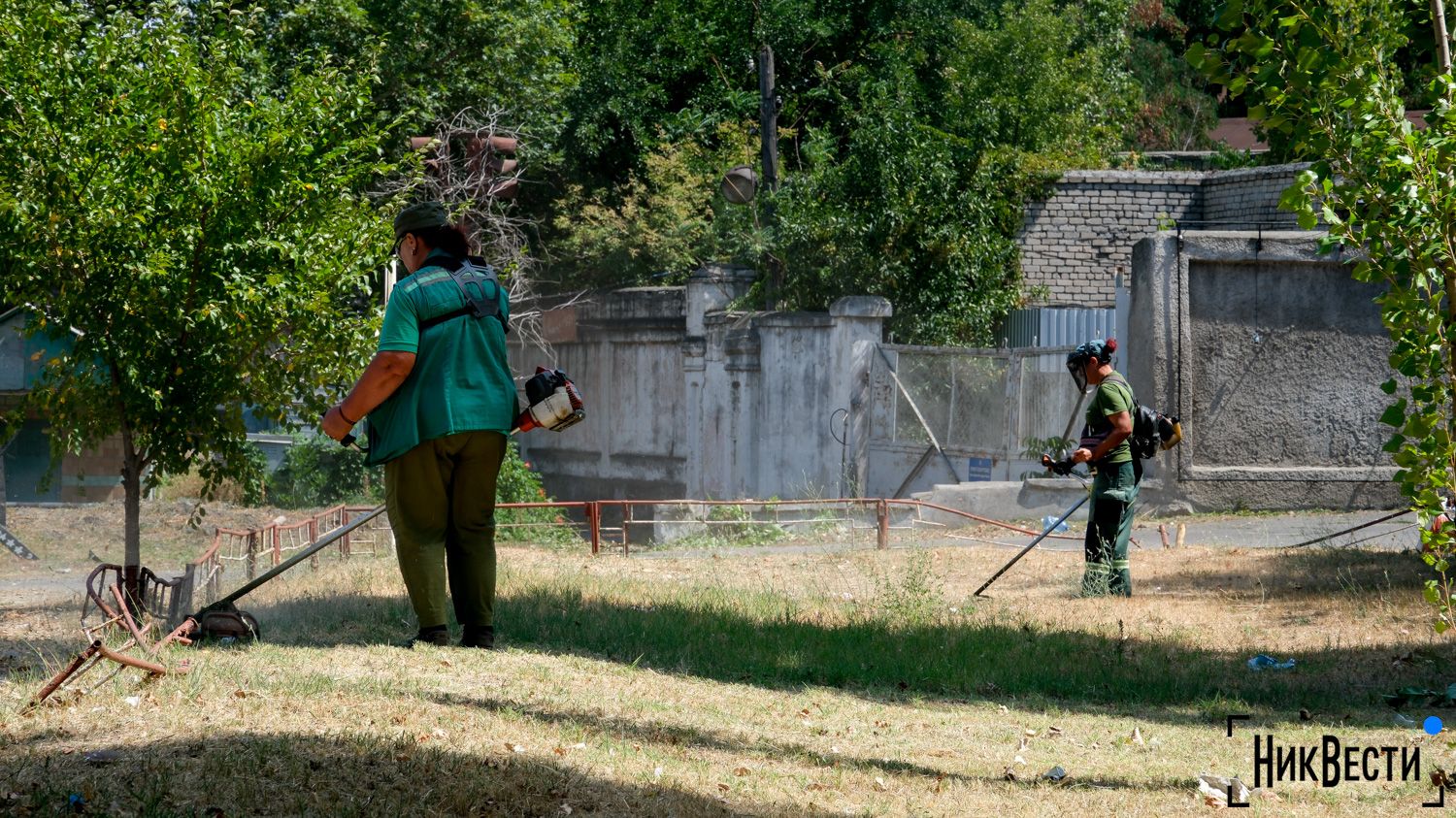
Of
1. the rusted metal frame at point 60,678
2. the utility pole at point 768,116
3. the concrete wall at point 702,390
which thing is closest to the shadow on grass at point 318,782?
the rusted metal frame at point 60,678

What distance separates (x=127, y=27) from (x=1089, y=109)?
20.1 meters

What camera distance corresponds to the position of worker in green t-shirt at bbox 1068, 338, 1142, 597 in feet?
31.4

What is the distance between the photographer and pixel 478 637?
670cm

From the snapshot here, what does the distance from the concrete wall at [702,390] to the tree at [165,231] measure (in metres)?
9.53

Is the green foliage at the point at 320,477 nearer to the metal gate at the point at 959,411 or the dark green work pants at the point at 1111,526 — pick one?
the metal gate at the point at 959,411

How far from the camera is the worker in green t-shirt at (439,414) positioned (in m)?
6.26

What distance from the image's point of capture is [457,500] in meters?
6.52

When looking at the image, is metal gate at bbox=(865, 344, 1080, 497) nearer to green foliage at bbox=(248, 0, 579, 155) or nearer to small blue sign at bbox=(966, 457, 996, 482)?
small blue sign at bbox=(966, 457, 996, 482)

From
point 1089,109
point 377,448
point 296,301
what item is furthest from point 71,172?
point 1089,109

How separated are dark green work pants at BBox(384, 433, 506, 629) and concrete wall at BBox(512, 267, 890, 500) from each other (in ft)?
38.8

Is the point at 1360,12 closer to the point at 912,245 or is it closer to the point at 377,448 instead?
the point at 377,448

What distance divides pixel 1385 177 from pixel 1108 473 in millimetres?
4329

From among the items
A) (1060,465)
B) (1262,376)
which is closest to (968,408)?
(1262,376)

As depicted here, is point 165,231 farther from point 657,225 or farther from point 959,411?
point 657,225
